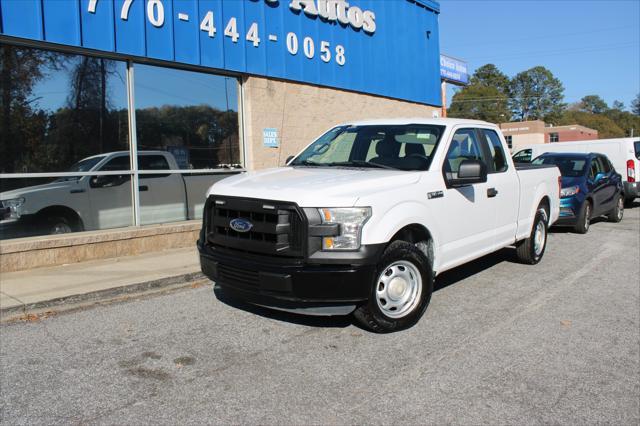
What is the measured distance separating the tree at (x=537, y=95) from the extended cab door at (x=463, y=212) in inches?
5248

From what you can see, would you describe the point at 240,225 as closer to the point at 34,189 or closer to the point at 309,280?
the point at 309,280

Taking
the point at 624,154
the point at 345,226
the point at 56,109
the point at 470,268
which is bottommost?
the point at 470,268

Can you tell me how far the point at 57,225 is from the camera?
8.27 metres

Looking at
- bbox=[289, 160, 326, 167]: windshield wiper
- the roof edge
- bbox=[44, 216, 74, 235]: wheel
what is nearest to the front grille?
bbox=[289, 160, 326, 167]: windshield wiper

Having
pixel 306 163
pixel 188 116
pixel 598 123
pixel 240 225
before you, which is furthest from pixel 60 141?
pixel 598 123

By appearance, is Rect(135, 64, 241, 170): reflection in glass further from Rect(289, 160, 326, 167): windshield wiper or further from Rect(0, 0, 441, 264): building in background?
Rect(289, 160, 326, 167): windshield wiper

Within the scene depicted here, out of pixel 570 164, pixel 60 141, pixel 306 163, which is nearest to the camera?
pixel 306 163

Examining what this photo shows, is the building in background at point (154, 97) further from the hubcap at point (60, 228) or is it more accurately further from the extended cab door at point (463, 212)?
the extended cab door at point (463, 212)

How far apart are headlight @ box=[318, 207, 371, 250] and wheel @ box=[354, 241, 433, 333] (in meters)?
0.35

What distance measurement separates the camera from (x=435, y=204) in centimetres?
525

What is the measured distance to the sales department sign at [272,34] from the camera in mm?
8152

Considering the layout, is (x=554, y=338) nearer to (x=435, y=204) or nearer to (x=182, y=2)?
(x=435, y=204)

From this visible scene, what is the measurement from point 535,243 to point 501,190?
169 centimetres

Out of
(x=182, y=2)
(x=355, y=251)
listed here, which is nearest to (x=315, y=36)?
(x=182, y=2)
